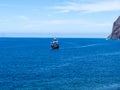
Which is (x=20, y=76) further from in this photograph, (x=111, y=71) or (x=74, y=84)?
(x=111, y=71)

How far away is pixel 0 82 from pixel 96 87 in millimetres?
23725

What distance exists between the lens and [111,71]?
320 ft

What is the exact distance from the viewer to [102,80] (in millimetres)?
80125

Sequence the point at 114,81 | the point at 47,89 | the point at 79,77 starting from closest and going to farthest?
the point at 47,89, the point at 114,81, the point at 79,77

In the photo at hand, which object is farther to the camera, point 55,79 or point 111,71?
point 111,71

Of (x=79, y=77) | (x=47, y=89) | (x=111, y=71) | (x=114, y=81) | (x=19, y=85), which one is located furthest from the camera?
(x=111, y=71)

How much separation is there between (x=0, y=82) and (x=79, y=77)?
21.7m

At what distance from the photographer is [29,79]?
81562 mm

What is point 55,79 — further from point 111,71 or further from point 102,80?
point 111,71

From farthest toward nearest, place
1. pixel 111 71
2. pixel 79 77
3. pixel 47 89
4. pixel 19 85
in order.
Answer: pixel 111 71 < pixel 79 77 < pixel 19 85 < pixel 47 89

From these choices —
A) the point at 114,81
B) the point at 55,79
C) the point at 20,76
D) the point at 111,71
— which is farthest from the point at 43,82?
the point at 111,71

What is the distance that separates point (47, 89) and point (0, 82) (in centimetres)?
1455

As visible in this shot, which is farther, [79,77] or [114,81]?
[79,77]

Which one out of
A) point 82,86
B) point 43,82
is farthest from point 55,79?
point 82,86
